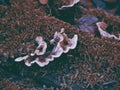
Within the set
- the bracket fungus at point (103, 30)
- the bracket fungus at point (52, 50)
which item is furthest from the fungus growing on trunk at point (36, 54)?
the bracket fungus at point (103, 30)

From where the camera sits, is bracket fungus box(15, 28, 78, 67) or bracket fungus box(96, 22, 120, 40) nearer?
bracket fungus box(15, 28, 78, 67)

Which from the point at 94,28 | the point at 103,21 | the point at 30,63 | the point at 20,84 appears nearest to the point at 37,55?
the point at 30,63

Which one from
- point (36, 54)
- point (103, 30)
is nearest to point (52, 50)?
point (36, 54)

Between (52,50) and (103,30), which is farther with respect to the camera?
(103,30)

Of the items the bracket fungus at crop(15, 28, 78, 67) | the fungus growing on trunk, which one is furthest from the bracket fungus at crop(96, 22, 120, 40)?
the fungus growing on trunk

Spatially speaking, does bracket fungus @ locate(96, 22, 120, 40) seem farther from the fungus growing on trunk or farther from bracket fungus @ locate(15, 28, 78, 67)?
the fungus growing on trunk

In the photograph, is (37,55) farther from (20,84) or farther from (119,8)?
(119,8)

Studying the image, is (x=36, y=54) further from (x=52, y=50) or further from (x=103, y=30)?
(x=103, y=30)

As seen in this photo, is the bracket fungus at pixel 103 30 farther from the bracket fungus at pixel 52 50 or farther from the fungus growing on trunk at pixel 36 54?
the fungus growing on trunk at pixel 36 54
